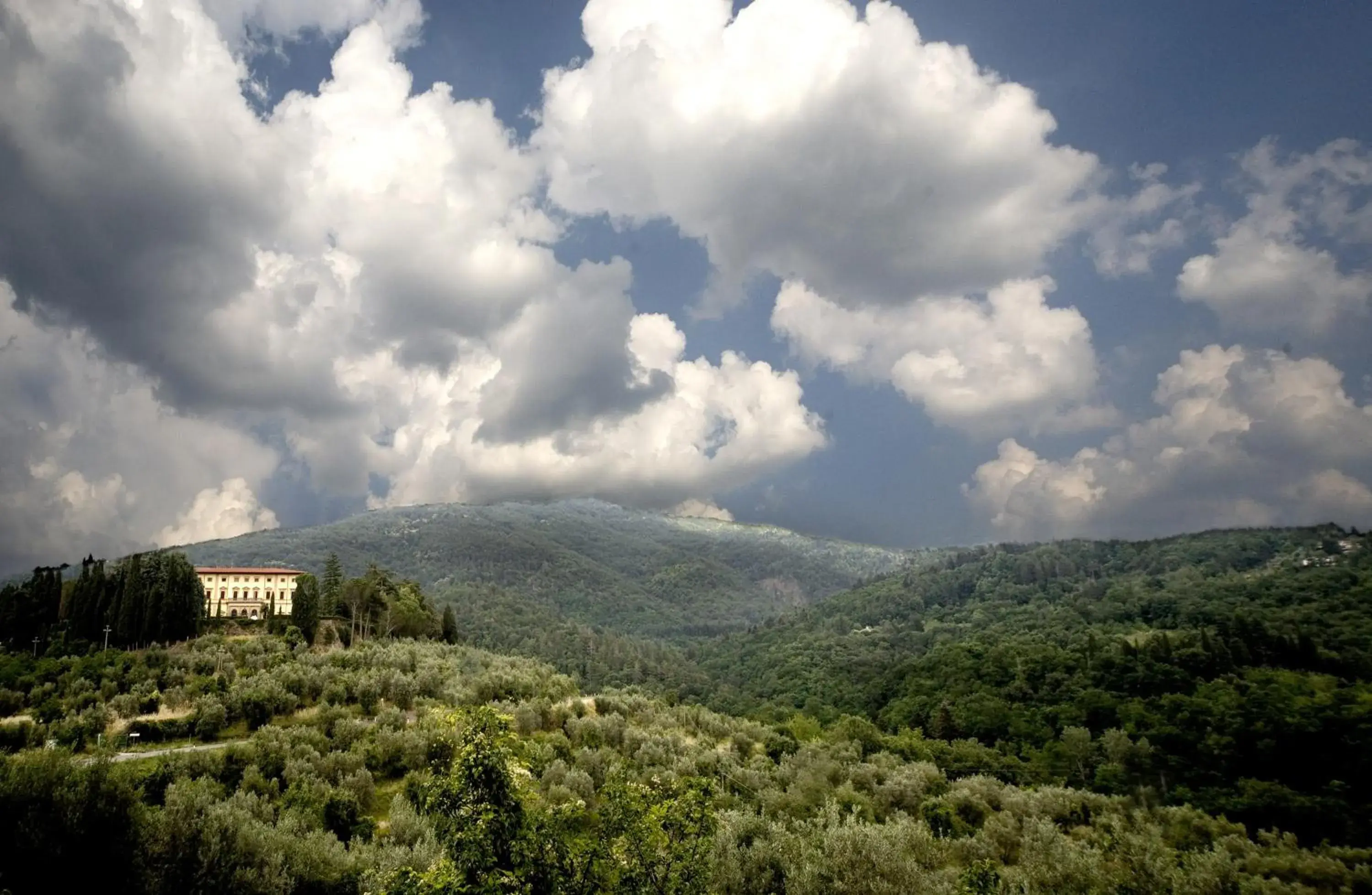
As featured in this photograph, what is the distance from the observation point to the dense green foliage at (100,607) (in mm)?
70375

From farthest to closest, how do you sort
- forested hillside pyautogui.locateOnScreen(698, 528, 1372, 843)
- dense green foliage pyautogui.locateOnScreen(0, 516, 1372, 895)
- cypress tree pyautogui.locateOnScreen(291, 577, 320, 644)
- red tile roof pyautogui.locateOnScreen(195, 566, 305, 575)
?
red tile roof pyautogui.locateOnScreen(195, 566, 305, 575) → forested hillside pyautogui.locateOnScreen(698, 528, 1372, 843) → cypress tree pyautogui.locateOnScreen(291, 577, 320, 644) → dense green foliage pyautogui.locateOnScreen(0, 516, 1372, 895)

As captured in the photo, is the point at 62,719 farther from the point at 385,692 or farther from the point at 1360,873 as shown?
the point at 1360,873

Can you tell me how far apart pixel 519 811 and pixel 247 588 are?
470 ft

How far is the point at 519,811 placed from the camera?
1268 centimetres

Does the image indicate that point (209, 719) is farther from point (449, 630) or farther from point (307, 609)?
point (449, 630)

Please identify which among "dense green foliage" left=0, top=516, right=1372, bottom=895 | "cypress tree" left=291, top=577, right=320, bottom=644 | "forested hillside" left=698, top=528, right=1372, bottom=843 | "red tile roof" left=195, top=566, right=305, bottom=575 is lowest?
"forested hillside" left=698, top=528, right=1372, bottom=843

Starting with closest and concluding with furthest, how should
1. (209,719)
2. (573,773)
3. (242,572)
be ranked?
(573,773)
(209,719)
(242,572)

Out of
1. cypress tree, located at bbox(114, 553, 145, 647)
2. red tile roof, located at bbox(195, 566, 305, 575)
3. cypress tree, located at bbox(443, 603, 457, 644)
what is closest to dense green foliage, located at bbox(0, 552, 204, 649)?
cypress tree, located at bbox(114, 553, 145, 647)

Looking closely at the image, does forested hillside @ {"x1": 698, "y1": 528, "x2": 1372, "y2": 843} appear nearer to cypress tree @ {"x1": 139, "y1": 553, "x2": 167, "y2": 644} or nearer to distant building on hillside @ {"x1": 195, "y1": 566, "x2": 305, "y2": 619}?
distant building on hillside @ {"x1": 195, "y1": 566, "x2": 305, "y2": 619}

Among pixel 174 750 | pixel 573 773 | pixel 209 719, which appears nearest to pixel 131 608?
pixel 209 719

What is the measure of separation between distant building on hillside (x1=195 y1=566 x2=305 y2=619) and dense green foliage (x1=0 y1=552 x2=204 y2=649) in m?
43.4

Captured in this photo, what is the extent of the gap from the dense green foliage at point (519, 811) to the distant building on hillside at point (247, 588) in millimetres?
54365

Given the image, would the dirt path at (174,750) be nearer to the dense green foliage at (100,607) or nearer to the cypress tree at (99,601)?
the dense green foliage at (100,607)

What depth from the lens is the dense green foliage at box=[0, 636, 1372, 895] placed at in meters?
13.6
